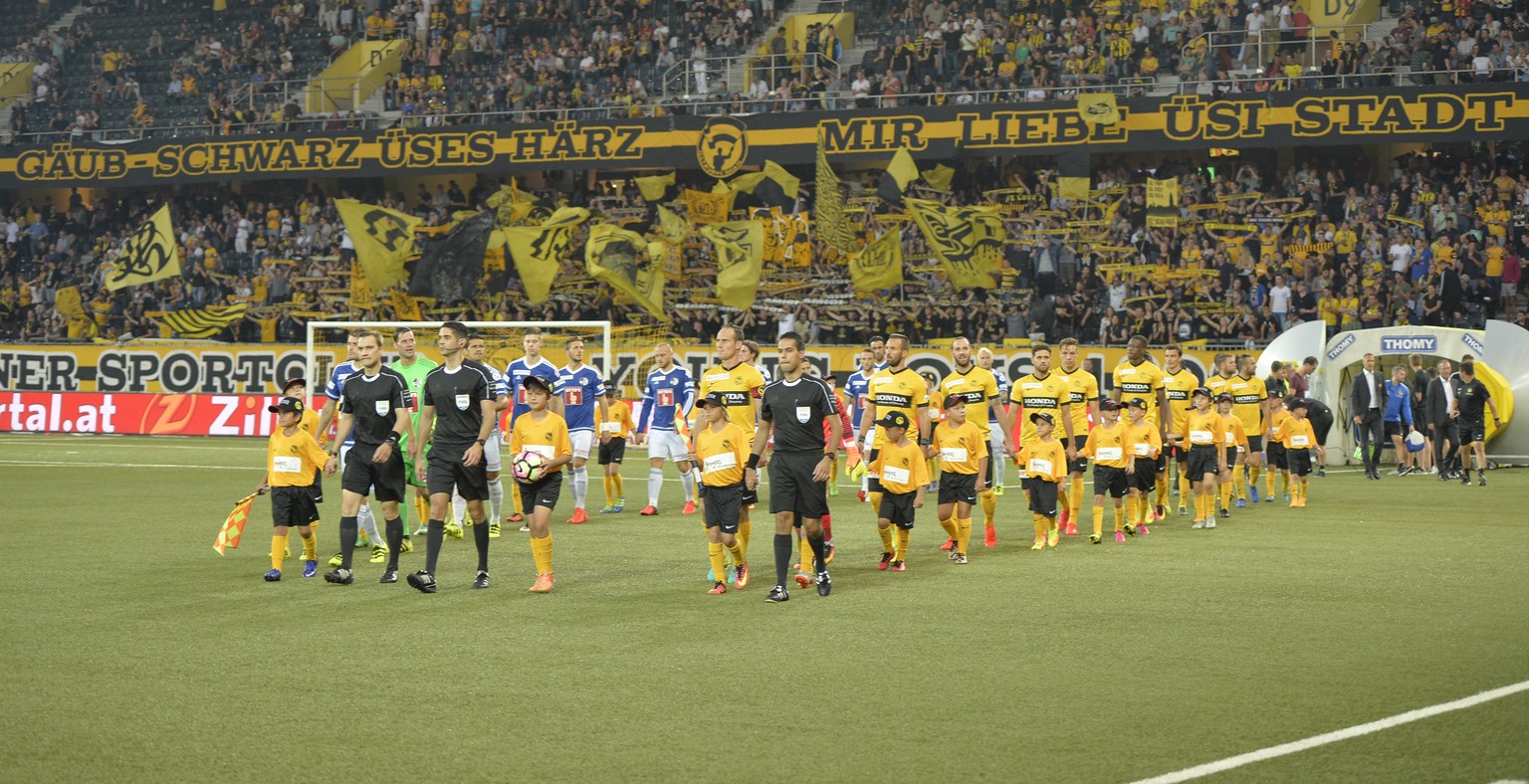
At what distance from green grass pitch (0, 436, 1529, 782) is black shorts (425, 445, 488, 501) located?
85cm

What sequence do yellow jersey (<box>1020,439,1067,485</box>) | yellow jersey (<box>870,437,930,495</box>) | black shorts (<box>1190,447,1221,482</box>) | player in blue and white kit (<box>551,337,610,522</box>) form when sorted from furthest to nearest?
1. player in blue and white kit (<box>551,337,610,522</box>)
2. black shorts (<box>1190,447,1221,482</box>)
3. yellow jersey (<box>1020,439,1067,485</box>)
4. yellow jersey (<box>870,437,930,495</box>)

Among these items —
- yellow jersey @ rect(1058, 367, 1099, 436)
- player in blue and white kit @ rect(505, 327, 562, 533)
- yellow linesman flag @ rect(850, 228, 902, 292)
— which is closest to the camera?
yellow jersey @ rect(1058, 367, 1099, 436)

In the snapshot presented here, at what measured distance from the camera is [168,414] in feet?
113

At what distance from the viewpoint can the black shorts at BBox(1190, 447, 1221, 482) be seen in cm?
1775

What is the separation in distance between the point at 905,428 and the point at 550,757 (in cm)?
721

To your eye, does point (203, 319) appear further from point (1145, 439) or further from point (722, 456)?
point (722, 456)

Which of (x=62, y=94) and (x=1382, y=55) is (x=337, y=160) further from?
(x=1382, y=55)

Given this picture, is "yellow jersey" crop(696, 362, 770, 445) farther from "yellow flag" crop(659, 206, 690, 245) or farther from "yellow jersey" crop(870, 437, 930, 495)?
"yellow flag" crop(659, 206, 690, 245)

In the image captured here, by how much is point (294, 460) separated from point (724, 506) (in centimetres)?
388

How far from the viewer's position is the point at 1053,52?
36.1m

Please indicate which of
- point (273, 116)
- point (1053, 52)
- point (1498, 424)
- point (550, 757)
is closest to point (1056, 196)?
point (1053, 52)

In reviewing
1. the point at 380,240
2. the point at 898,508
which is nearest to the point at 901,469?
the point at 898,508

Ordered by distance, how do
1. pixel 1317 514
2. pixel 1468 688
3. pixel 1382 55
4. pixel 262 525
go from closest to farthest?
1. pixel 1468 688
2. pixel 262 525
3. pixel 1317 514
4. pixel 1382 55

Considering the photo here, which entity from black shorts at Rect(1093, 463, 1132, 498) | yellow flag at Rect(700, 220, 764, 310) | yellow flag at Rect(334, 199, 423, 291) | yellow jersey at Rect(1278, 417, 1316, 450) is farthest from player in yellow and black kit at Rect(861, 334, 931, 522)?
yellow flag at Rect(334, 199, 423, 291)
